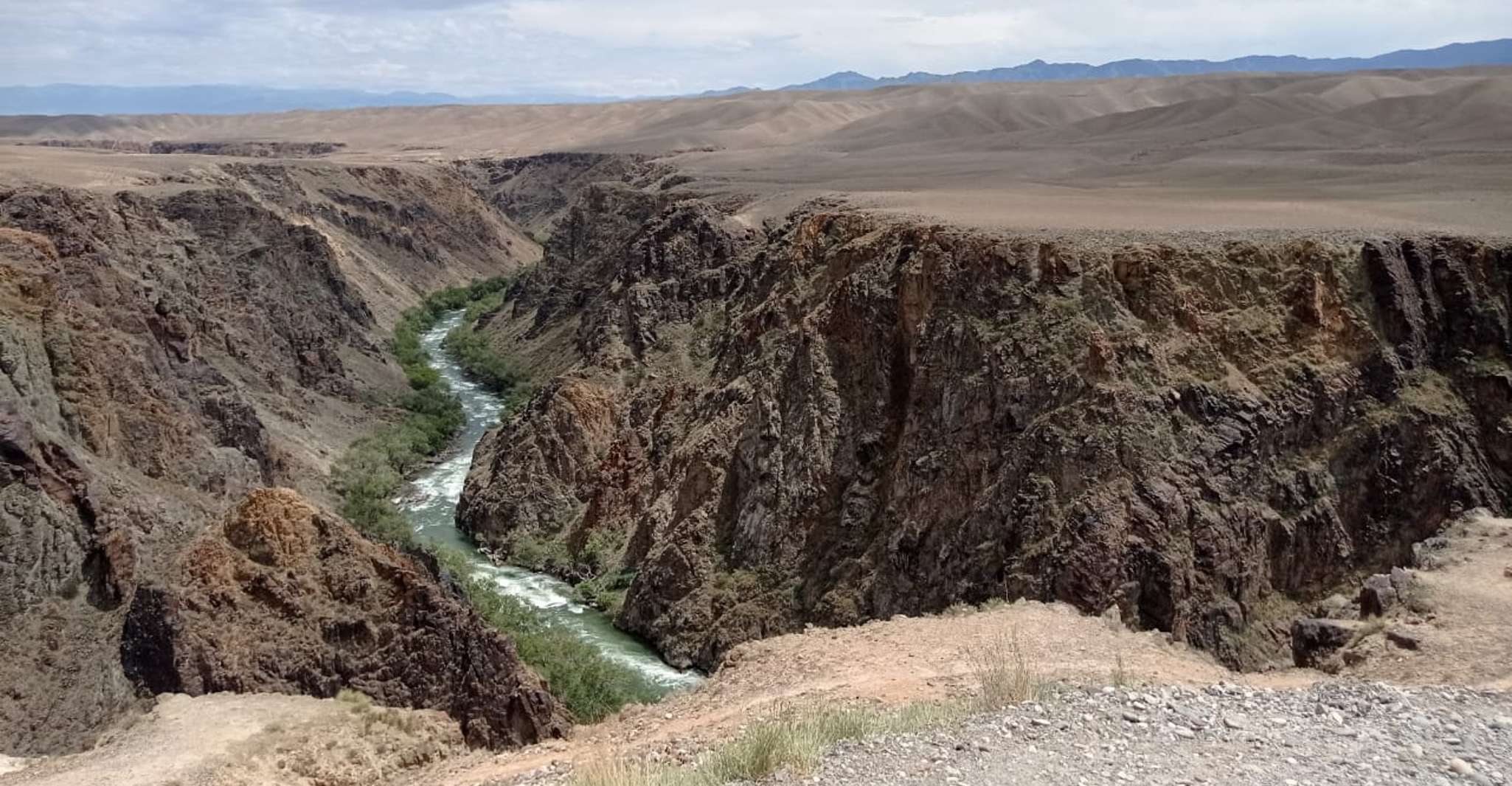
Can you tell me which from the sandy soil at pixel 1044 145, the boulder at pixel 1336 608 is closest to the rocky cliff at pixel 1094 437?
the boulder at pixel 1336 608

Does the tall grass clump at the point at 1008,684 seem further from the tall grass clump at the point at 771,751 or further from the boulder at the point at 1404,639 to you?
the boulder at the point at 1404,639

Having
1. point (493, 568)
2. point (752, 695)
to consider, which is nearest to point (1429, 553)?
point (752, 695)

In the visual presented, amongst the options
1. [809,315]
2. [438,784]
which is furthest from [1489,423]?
[438,784]

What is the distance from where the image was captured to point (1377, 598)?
16922 millimetres

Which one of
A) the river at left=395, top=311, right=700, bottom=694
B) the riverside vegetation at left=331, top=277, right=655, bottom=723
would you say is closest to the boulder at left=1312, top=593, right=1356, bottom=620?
the riverside vegetation at left=331, top=277, right=655, bottom=723

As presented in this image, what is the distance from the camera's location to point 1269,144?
73.2 m

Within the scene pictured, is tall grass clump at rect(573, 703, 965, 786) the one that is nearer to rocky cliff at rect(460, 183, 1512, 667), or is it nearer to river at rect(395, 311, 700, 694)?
rocky cliff at rect(460, 183, 1512, 667)

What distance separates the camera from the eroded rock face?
17.0m

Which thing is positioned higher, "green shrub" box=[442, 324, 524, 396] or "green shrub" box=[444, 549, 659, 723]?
"green shrub" box=[442, 324, 524, 396]

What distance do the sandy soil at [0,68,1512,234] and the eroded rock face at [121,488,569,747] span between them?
16.6m

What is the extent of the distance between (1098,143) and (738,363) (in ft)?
187

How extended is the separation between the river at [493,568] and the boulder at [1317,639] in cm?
1376

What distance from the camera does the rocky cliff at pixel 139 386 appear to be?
19.2 meters

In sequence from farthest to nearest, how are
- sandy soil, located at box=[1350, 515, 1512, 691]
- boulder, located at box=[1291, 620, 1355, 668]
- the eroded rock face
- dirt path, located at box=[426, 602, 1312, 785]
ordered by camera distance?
1. the eroded rock face
2. boulder, located at box=[1291, 620, 1355, 668]
3. sandy soil, located at box=[1350, 515, 1512, 691]
4. dirt path, located at box=[426, 602, 1312, 785]
